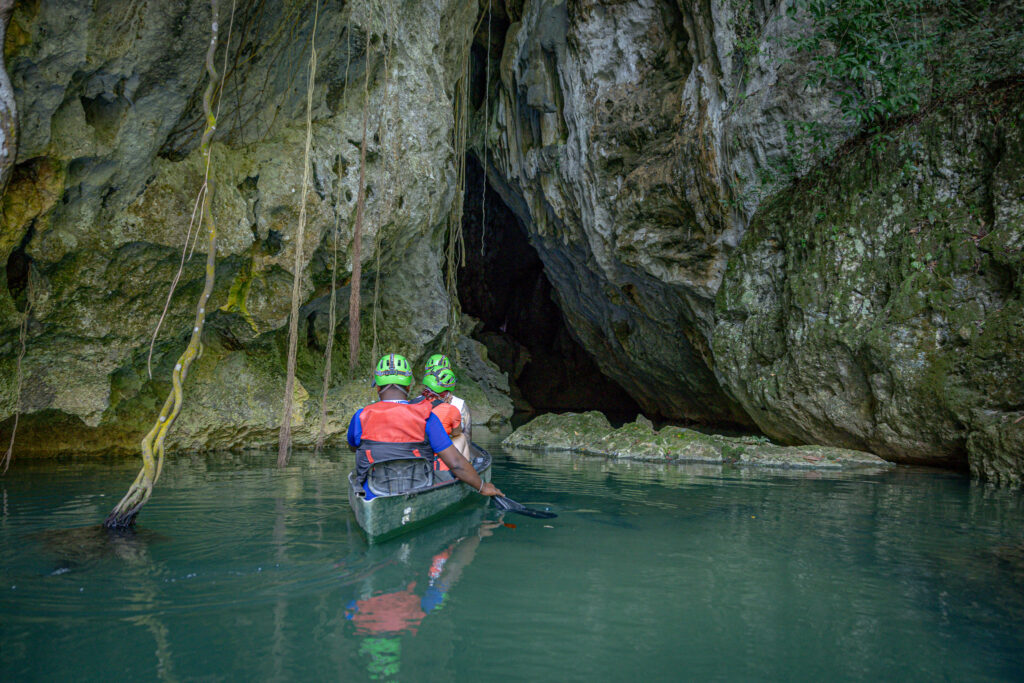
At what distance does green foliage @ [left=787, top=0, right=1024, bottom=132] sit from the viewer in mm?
8664

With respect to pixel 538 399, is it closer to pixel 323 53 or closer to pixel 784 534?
pixel 323 53

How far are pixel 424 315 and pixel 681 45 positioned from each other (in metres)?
6.75

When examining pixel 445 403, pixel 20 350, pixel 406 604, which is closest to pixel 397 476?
pixel 445 403

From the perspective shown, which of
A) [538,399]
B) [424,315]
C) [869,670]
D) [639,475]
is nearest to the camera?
[869,670]

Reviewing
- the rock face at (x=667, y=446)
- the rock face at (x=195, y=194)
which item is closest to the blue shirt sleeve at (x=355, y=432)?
the rock face at (x=195, y=194)

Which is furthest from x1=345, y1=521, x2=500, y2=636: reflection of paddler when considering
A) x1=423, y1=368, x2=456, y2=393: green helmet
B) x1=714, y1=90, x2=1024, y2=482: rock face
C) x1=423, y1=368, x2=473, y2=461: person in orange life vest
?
x1=714, y1=90, x2=1024, y2=482: rock face

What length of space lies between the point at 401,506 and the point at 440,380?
154cm

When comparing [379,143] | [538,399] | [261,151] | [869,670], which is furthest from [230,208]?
[538,399]

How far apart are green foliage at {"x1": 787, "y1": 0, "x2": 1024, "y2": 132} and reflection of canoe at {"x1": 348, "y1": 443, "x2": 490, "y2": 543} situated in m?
7.68

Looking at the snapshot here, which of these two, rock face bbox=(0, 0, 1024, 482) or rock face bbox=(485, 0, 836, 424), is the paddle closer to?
rock face bbox=(0, 0, 1024, 482)

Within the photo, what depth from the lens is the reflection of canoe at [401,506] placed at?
4723 mm

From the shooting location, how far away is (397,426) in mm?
5262

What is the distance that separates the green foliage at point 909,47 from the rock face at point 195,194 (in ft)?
19.6

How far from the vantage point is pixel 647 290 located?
542 inches
